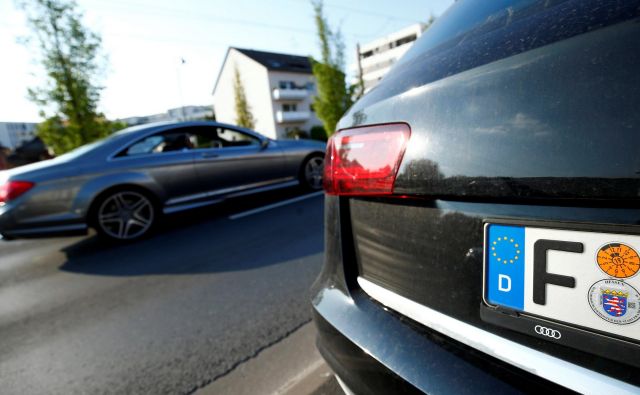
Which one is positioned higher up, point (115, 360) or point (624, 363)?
point (624, 363)

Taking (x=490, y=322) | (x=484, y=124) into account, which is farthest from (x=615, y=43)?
(x=490, y=322)

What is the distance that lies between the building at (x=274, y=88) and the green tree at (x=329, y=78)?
635 inches

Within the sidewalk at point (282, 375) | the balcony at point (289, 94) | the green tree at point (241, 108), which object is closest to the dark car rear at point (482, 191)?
the sidewalk at point (282, 375)

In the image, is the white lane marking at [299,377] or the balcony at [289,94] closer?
the white lane marking at [299,377]

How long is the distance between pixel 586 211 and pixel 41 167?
452cm

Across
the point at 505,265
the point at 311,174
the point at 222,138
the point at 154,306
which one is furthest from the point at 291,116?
the point at 505,265

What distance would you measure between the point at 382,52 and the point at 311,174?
61.2 meters

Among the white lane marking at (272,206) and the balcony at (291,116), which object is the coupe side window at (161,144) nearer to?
the white lane marking at (272,206)

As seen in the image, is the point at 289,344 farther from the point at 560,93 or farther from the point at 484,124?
the point at 560,93

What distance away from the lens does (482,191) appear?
2.21 feet

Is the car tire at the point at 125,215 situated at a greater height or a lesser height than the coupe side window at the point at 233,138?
lesser

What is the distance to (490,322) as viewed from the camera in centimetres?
69

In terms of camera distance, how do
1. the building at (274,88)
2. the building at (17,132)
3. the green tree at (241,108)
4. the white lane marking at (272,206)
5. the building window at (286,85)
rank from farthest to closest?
the building at (17,132) < the building window at (286,85) < the building at (274,88) < the green tree at (241,108) < the white lane marking at (272,206)

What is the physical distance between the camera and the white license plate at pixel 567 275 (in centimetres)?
53
